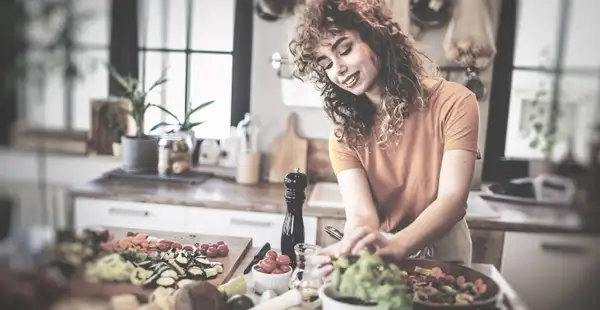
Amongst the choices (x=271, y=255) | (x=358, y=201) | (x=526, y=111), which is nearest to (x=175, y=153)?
(x=271, y=255)

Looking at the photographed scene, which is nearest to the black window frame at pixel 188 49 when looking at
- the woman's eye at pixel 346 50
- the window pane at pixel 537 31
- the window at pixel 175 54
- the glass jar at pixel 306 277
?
the window at pixel 175 54

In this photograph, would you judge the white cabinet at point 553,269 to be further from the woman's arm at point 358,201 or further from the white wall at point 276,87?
the woman's arm at point 358,201

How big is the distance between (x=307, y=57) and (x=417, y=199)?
0.36m

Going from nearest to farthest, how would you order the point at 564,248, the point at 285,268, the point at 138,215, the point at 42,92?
the point at 42,92 → the point at 564,248 → the point at 285,268 → the point at 138,215

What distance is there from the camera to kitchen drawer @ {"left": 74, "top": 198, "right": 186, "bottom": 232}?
126 centimetres

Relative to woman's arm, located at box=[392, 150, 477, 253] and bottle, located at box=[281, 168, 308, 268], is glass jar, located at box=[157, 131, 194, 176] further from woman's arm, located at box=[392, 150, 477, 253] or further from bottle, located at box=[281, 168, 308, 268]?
woman's arm, located at box=[392, 150, 477, 253]

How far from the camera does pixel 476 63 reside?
1279 millimetres

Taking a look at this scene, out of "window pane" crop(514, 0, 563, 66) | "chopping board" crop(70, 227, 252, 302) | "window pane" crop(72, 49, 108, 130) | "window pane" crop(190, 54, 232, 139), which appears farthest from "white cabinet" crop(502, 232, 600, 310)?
"window pane" crop(72, 49, 108, 130)

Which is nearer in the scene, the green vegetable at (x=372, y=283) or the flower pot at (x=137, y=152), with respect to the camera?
the green vegetable at (x=372, y=283)

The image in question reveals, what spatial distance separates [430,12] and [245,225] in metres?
0.61

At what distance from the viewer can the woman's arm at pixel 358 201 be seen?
49.6 inches

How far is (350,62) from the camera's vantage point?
122 cm

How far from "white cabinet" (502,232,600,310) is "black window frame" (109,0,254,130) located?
62 cm

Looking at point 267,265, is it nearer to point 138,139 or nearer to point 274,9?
point 138,139
